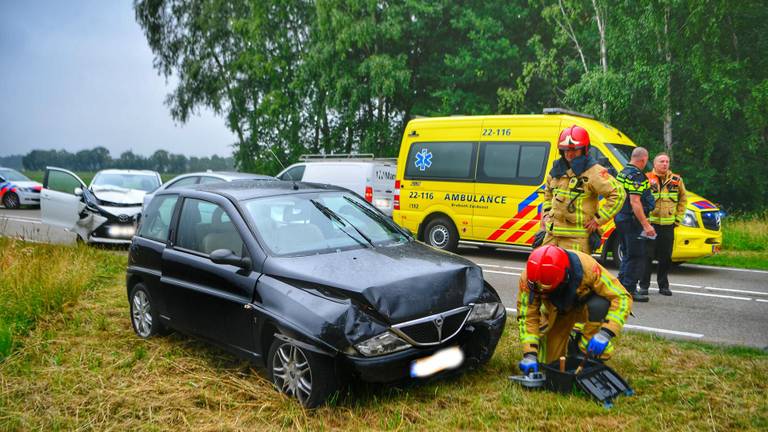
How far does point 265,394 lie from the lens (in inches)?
183

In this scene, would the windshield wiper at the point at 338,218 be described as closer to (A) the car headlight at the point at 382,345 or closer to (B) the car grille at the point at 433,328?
(B) the car grille at the point at 433,328

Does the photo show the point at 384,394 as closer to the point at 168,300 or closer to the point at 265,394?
the point at 265,394

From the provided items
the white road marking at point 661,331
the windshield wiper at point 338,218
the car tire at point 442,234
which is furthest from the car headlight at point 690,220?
the windshield wiper at point 338,218

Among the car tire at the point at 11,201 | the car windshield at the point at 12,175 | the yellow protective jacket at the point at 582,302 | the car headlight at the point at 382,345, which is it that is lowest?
the car tire at the point at 11,201

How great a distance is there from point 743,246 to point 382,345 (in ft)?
38.2

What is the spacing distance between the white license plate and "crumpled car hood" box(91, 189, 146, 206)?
1011 centimetres

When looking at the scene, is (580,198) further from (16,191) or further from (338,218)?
(16,191)

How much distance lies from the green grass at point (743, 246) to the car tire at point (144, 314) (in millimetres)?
9426

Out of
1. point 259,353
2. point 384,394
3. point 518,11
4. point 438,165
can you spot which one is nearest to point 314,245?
point 259,353

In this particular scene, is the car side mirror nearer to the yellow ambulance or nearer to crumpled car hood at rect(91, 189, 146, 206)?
the yellow ambulance

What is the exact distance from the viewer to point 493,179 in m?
11.8

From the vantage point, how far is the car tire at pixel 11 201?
25234 mm

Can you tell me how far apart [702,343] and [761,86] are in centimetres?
1424

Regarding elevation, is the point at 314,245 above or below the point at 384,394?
above
